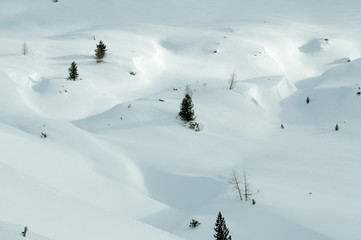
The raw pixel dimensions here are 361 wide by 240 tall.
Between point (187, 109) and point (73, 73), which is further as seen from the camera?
point (73, 73)

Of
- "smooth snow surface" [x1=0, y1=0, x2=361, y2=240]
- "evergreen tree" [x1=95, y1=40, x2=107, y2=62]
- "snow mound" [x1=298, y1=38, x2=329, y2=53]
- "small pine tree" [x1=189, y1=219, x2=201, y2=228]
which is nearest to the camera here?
"smooth snow surface" [x1=0, y1=0, x2=361, y2=240]

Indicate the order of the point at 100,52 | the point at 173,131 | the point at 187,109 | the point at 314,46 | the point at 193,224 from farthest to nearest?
1. the point at 314,46
2. the point at 100,52
3. the point at 187,109
4. the point at 173,131
5. the point at 193,224

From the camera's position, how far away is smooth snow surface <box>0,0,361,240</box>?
1542 centimetres

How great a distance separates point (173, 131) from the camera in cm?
2508

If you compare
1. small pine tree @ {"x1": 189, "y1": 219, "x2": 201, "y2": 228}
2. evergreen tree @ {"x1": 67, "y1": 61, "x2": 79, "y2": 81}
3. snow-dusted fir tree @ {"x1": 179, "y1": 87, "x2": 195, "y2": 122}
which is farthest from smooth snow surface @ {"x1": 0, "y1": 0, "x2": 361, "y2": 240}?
snow-dusted fir tree @ {"x1": 179, "y1": 87, "x2": 195, "y2": 122}

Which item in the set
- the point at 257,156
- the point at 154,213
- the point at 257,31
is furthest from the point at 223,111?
the point at 257,31

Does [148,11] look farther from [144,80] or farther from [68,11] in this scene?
[144,80]

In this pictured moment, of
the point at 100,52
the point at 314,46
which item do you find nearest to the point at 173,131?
the point at 100,52

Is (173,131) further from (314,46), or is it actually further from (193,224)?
(314,46)

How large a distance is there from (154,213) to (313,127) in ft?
57.5

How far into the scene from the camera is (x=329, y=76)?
36.7 metres

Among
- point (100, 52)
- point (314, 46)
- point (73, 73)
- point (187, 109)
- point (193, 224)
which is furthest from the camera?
point (314, 46)

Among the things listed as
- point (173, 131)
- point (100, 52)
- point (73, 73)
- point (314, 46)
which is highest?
point (314, 46)

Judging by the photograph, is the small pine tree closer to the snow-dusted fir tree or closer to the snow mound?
the snow-dusted fir tree
